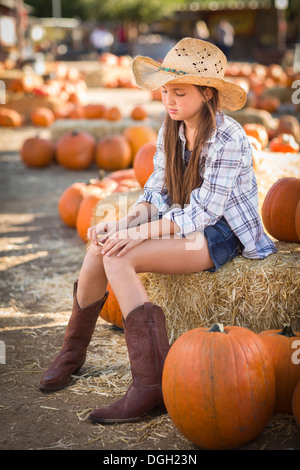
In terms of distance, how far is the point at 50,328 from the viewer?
11.0 feet

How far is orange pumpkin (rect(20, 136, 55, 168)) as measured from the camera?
7836mm

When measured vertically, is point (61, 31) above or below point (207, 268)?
above

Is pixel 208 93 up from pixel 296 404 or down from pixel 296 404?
up

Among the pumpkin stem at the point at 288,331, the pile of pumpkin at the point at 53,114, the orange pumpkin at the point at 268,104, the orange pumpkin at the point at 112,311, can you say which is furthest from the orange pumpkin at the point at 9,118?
the pumpkin stem at the point at 288,331

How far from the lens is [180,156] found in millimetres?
2873

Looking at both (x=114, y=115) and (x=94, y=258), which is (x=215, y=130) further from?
(x=114, y=115)

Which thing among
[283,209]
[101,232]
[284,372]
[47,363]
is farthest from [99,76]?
[284,372]

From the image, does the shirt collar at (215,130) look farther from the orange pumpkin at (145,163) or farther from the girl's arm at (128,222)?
the orange pumpkin at (145,163)

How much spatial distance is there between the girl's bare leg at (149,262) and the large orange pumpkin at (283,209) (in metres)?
0.69

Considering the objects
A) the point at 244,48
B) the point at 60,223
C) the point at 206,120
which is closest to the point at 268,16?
the point at 244,48

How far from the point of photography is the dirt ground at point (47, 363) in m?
2.23

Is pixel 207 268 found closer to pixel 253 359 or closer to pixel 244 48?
pixel 253 359

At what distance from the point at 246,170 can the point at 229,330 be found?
2.80ft

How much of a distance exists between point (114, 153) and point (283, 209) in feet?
14.7
